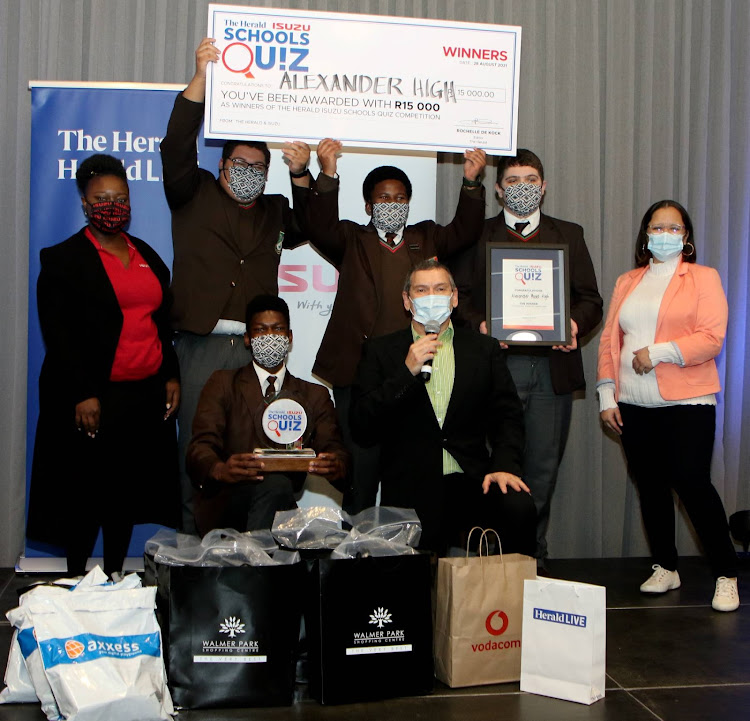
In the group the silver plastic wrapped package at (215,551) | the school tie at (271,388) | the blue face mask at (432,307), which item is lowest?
the silver plastic wrapped package at (215,551)

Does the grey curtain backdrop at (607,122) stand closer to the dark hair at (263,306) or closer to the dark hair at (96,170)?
the dark hair at (96,170)

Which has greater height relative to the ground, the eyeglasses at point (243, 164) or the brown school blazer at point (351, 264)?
the eyeglasses at point (243, 164)

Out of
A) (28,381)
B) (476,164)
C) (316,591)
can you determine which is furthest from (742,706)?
(28,381)

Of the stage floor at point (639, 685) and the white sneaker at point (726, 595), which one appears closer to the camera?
the stage floor at point (639, 685)

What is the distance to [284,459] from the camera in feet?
10.1

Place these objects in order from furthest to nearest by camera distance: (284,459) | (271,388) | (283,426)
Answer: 1. (271,388)
2. (283,426)
3. (284,459)

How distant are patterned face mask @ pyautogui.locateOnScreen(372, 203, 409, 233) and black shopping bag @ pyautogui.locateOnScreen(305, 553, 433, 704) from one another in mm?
1533

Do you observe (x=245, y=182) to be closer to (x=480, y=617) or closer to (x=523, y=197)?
(x=523, y=197)

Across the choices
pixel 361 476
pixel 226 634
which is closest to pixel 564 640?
pixel 226 634

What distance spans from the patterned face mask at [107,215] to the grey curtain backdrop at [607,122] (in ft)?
4.04

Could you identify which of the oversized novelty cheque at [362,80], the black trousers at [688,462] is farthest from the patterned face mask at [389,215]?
the black trousers at [688,462]

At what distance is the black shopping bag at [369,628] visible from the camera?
96.9 inches

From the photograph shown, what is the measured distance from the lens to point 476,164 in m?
3.67

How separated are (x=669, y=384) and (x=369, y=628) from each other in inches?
69.4
